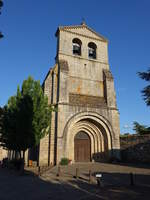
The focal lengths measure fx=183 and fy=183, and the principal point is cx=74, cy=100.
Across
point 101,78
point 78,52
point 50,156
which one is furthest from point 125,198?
point 78,52

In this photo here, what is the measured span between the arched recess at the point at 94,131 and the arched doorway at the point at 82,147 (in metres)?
0.44

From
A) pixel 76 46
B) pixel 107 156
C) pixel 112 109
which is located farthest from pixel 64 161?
pixel 76 46

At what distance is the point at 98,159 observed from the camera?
64.1ft

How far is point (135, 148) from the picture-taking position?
18.2 metres

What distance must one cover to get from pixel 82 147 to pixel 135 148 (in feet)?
17.9

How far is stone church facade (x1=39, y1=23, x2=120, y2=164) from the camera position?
17625 millimetres

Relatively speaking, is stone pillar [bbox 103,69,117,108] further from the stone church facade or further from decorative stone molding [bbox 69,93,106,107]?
decorative stone molding [bbox 69,93,106,107]

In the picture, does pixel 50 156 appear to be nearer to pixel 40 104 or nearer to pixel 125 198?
pixel 40 104

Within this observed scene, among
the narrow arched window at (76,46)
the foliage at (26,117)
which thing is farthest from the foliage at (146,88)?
the narrow arched window at (76,46)

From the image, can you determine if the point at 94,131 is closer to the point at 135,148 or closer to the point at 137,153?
the point at 135,148

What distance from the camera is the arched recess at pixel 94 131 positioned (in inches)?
739

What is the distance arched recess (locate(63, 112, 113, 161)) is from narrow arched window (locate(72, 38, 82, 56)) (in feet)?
28.1

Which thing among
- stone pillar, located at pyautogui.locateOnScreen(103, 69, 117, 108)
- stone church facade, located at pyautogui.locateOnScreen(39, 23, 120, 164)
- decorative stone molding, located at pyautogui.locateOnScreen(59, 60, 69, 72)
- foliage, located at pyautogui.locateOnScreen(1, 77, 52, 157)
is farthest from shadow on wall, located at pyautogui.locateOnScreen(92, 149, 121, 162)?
decorative stone molding, located at pyautogui.locateOnScreen(59, 60, 69, 72)

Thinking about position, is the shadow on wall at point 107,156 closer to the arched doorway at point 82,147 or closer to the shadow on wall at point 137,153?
the arched doorway at point 82,147
